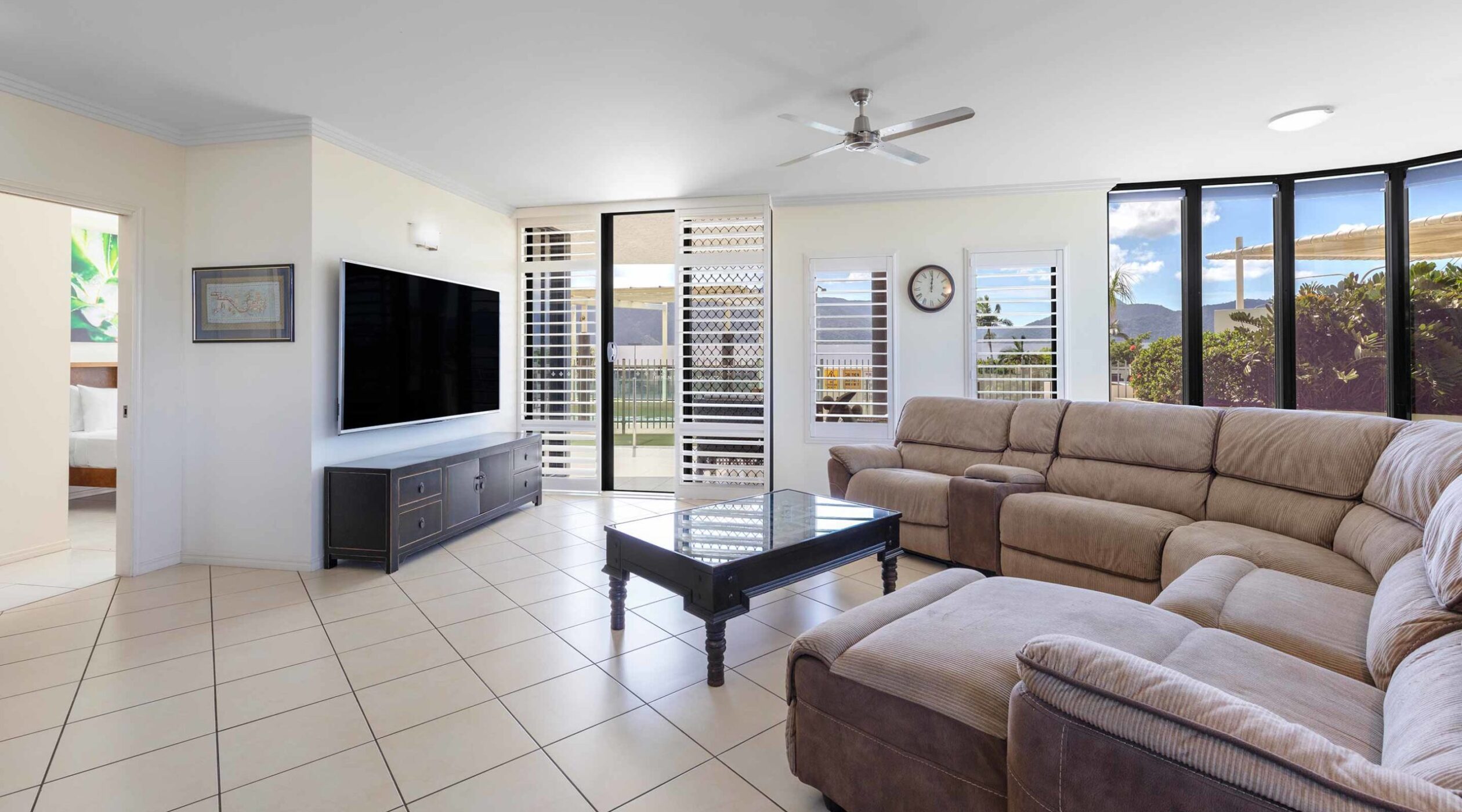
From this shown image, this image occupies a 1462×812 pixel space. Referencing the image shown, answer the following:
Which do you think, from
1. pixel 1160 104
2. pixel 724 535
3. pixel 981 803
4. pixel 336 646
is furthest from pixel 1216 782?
pixel 1160 104

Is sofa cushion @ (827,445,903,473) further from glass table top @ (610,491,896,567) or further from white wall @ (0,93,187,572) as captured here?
white wall @ (0,93,187,572)

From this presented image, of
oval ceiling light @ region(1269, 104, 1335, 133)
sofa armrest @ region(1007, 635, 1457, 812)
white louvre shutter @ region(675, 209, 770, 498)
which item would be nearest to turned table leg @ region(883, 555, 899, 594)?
sofa armrest @ region(1007, 635, 1457, 812)

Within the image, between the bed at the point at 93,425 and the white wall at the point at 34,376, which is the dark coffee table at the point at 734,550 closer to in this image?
the white wall at the point at 34,376

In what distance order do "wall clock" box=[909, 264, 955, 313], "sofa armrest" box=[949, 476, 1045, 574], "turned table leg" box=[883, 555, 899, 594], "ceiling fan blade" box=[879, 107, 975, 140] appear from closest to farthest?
"ceiling fan blade" box=[879, 107, 975, 140] → "turned table leg" box=[883, 555, 899, 594] → "sofa armrest" box=[949, 476, 1045, 574] → "wall clock" box=[909, 264, 955, 313]

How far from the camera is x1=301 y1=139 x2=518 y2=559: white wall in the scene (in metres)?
3.65

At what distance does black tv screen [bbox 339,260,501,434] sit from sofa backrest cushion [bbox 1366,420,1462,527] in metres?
4.76

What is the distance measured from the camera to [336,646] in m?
2.61

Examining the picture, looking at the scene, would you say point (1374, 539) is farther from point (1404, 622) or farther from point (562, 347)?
point (562, 347)

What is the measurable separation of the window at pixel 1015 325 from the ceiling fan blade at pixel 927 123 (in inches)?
83.4

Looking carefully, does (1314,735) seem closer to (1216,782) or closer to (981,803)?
(1216,782)

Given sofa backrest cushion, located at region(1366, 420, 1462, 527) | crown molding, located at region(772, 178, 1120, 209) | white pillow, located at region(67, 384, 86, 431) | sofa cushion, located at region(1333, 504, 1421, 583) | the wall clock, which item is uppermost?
crown molding, located at region(772, 178, 1120, 209)

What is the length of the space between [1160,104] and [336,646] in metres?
4.81

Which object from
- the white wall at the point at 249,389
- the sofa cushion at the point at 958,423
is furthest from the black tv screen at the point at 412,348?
the sofa cushion at the point at 958,423

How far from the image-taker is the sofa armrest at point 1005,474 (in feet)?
11.3
